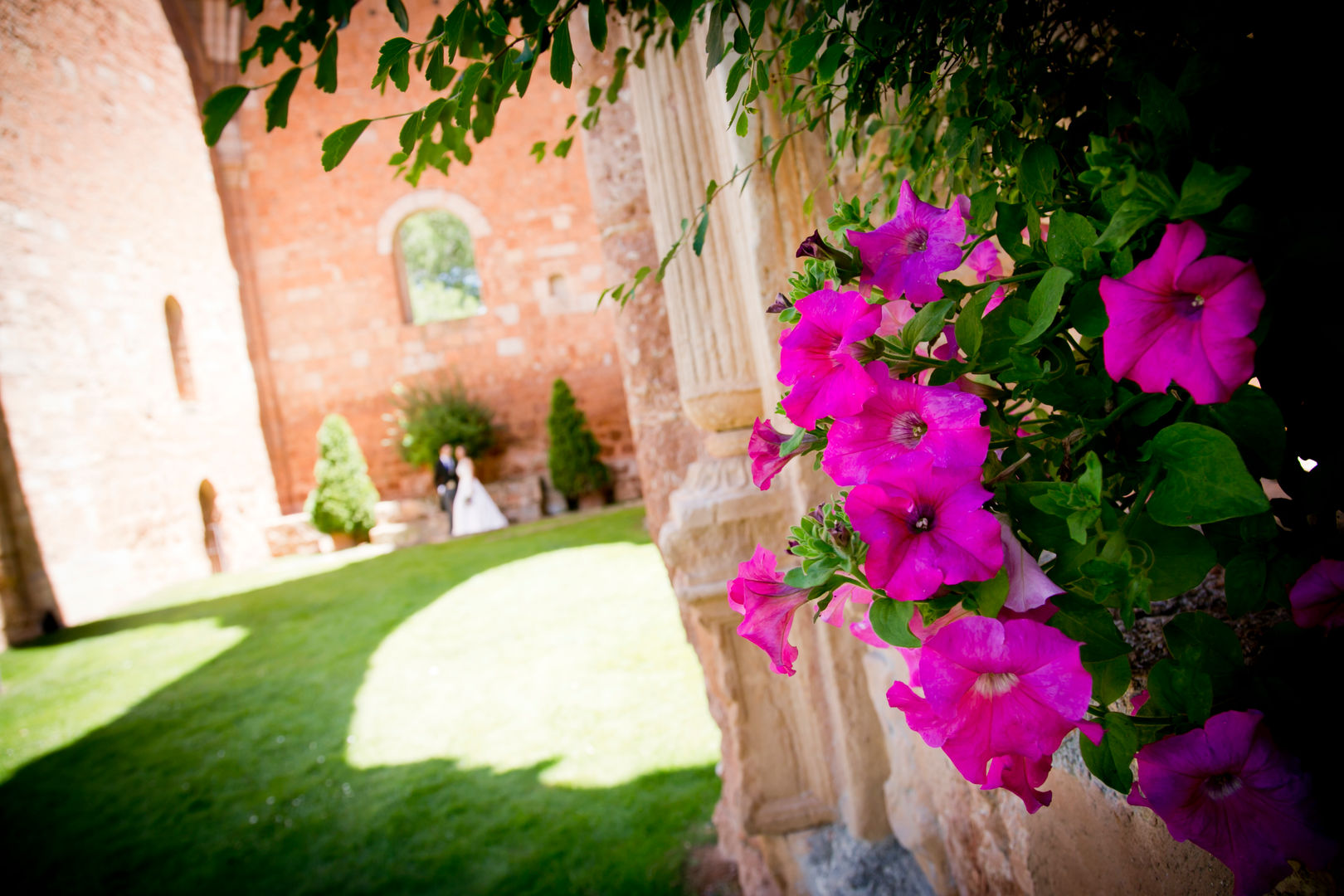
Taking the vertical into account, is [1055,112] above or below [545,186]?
below

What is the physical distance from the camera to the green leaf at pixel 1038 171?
1.68ft

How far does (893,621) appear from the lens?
0.39 m

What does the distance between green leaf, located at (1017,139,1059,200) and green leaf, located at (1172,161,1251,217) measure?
0.49 ft

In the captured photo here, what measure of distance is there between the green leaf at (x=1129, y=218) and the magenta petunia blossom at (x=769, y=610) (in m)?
0.27

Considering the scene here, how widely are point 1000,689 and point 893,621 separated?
69 millimetres

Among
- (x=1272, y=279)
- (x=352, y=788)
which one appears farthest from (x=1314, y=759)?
(x=352, y=788)

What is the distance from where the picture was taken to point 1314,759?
15.8 inches

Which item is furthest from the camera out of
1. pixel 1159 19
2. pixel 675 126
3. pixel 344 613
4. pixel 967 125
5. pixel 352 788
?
pixel 344 613

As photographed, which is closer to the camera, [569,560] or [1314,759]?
[1314,759]

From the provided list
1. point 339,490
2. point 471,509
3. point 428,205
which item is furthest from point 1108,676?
point 428,205

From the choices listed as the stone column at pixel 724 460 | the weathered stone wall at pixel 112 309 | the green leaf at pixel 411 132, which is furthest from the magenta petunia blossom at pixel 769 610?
the weathered stone wall at pixel 112 309

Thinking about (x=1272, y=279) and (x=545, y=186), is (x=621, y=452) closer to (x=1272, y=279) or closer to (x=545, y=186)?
(x=545, y=186)

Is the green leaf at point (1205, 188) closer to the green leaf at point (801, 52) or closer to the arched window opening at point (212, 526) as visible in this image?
the green leaf at point (801, 52)

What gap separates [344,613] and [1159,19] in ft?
21.7
